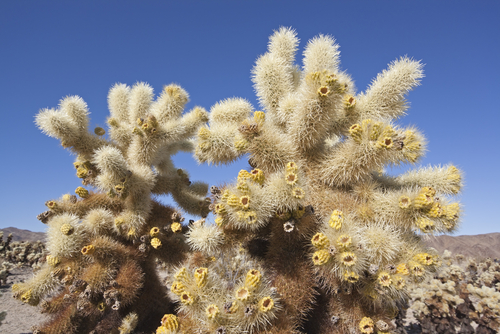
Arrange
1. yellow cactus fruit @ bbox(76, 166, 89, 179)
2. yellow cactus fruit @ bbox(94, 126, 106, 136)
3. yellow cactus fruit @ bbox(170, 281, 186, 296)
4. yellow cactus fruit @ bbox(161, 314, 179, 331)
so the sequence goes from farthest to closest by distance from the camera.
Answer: yellow cactus fruit @ bbox(94, 126, 106, 136) < yellow cactus fruit @ bbox(76, 166, 89, 179) < yellow cactus fruit @ bbox(161, 314, 179, 331) < yellow cactus fruit @ bbox(170, 281, 186, 296)

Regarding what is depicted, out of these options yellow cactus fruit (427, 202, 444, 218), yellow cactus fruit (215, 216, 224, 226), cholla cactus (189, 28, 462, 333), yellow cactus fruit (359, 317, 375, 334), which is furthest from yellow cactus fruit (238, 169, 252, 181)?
yellow cactus fruit (359, 317, 375, 334)

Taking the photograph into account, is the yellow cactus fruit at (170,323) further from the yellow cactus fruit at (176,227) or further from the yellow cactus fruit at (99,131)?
the yellow cactus fruit at (99,131)

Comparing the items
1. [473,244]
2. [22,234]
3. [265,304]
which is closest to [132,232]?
[265,304]

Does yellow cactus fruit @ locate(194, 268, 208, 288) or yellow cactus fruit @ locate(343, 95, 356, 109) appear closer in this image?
yellow cactus fruit @ locate(194, 268, 208, 288)

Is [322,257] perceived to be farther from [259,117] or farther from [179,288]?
[259,117]

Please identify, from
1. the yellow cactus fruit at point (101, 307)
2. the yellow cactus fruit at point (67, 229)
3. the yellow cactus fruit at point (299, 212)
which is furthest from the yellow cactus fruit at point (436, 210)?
the yellow cactus fruit at point (67, 229)

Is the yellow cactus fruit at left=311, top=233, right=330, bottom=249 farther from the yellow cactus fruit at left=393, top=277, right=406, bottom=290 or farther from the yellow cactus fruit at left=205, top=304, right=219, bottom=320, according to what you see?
the yellow cactus fruit at left=205, top=304, right=219, bottom=320
